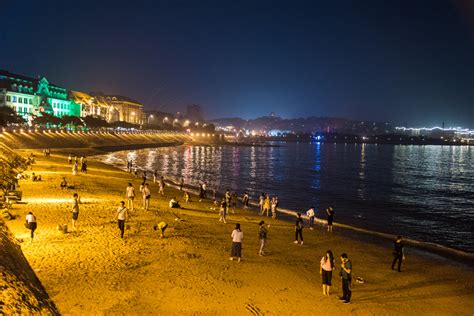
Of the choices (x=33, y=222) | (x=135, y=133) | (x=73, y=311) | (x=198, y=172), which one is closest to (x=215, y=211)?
(x=33, y=222)

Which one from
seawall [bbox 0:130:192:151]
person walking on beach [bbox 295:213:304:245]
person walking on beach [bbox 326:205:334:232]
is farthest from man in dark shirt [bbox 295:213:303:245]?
seawall [bbox 0:130:192:151]

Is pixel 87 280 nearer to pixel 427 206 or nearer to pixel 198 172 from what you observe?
pixel 427 206

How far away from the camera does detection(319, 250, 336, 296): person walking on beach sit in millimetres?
→ 12945

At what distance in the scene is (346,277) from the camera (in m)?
12.7

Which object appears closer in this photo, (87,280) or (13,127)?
(87,280)


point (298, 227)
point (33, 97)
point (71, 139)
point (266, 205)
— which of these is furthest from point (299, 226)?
point (33, 97)

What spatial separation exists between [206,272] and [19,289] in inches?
259

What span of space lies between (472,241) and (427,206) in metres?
14.9

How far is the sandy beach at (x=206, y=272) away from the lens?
12.0 m

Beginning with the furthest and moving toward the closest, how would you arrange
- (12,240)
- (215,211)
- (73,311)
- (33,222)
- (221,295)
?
(215,211) < (33,222) < (12,240) < (221,295) < (73,311)

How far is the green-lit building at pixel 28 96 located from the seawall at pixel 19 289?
99.1 m

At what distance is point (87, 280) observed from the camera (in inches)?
506

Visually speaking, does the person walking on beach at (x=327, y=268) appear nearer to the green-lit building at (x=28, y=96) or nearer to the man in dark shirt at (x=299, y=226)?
the man in dark shirt at (x=299, y=226)

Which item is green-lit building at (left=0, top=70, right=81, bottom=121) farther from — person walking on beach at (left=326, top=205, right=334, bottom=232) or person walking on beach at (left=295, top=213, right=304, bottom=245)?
person walking on beach at (left=295, top=213, right=304, bottom=245)
